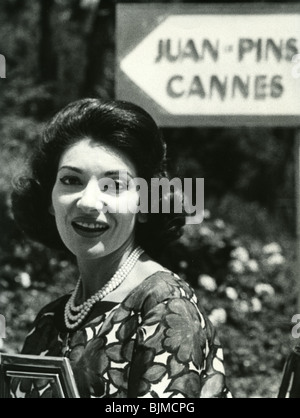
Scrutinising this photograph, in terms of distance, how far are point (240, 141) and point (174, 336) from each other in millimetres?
5516

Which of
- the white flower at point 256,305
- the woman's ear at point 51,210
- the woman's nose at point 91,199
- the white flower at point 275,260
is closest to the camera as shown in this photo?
the woman's nose at point 91,199

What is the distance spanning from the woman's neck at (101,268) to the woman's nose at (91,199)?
0.40ft

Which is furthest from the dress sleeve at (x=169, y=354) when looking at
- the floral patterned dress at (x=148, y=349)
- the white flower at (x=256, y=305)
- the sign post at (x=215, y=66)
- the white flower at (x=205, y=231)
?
the white flower at (x=205, y=231)

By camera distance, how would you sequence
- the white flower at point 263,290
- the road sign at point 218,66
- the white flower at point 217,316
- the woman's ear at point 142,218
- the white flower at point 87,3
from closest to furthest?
the woman's ear at point 142,218
the road sign at point 218,66
the white flower at point 217,316
the white flower at point 263,290
the white flower at point 87,3

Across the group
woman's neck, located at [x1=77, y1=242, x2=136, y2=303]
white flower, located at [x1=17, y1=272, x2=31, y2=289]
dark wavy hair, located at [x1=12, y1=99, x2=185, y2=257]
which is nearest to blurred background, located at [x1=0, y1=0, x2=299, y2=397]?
white flower, located at [x1=17, y1=272, x2=31, y2=289]

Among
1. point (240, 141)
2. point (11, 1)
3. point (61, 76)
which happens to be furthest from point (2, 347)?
point (240, 141)

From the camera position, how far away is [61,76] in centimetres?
576

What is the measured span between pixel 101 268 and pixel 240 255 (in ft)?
8.67

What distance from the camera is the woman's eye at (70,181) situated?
1.75m

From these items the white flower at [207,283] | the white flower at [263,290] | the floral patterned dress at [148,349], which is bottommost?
the white flower at [263,290]

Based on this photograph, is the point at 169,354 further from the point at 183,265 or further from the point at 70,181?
the point at 183,265

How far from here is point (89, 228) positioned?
1.75 meters

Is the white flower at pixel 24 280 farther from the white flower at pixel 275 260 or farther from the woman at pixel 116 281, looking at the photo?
the woman at pixel 116 281
